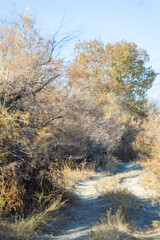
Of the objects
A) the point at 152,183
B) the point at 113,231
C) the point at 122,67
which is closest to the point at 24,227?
the point at 113,231

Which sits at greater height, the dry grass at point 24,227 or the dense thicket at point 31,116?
the dense thicket at point 31,116

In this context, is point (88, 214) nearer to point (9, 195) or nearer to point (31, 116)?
point (9, 195)

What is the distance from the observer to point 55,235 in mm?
5219

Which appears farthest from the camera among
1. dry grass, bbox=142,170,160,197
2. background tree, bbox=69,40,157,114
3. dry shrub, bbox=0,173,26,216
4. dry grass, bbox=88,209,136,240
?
background tree, bbox=69,40,157,114

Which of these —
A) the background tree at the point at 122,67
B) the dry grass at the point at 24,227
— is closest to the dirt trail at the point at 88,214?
the dry grass at the point at 24,227

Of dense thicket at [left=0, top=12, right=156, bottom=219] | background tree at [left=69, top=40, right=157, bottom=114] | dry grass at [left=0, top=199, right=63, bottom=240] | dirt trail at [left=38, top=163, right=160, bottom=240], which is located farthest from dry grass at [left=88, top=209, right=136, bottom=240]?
background tree at [left=69, top=40, right=157, bottom=114]

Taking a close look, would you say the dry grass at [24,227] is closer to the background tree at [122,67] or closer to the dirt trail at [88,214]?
the dirt trail at [88,214]

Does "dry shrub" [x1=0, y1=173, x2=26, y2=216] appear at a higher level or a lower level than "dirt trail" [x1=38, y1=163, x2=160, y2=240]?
higher

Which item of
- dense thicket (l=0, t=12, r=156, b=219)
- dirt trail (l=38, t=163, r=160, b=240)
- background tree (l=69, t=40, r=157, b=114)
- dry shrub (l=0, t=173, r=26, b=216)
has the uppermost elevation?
background tree (l=69, t=40, r=157, b=114)

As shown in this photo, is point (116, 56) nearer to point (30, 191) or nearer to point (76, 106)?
point (76, 106)

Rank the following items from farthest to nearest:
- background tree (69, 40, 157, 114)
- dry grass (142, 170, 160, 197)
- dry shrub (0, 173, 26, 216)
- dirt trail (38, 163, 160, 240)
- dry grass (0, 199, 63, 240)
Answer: background tree (69, 40, 157, 114) < dry grass (142, 170, 160, 197) < dirt trail (38, 163, 160, 240) < dry shrub (0, 173, 26, 216) < dry grass (0, 199, 63, 240)

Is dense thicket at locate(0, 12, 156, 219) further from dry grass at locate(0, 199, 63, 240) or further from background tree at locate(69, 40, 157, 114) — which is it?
background tree at locate(69, 40, 157, 114)

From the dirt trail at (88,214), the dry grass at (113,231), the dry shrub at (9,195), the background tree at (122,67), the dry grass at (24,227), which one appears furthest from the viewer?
the background tree at (122,67)

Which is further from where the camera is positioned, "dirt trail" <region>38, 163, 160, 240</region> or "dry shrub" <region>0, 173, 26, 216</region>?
"dirt trail" <region>38, 163, 160, 240</region>
